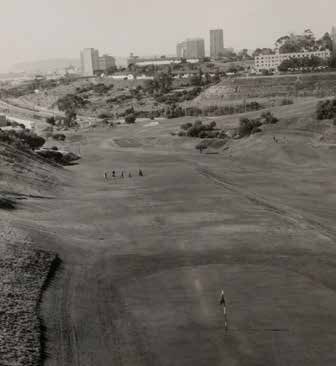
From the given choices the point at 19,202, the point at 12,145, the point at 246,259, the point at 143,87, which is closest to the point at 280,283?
the point at 246,259

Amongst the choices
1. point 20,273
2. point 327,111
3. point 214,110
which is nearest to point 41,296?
point 20,273

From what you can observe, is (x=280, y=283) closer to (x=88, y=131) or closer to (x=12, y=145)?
(x=12, y=145)

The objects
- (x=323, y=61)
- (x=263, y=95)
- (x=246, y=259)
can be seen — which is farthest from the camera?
(x=323, y=61)

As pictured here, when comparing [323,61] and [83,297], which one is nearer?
[83,297]

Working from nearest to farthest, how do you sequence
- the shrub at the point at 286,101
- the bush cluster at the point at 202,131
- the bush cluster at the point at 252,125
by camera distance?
the bush cluster at the point at 252,125 < the bush cluster at the point at 202,131 < the shrub at the point at 286,101

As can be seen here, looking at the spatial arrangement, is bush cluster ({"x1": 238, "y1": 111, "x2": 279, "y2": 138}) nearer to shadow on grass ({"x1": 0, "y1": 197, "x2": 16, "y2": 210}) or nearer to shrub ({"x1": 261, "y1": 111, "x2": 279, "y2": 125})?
shrub ({"x1": 261, "y1": 111, "x2": 279, "y2": 125})

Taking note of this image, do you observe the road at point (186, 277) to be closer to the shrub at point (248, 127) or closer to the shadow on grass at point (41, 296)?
the shadow on grass at point (41, 296)

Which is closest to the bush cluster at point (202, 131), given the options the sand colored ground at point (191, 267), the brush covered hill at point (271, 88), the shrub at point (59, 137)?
the shrub at point (59, 137)

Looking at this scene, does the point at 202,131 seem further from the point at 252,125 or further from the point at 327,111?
the point at 327,111
